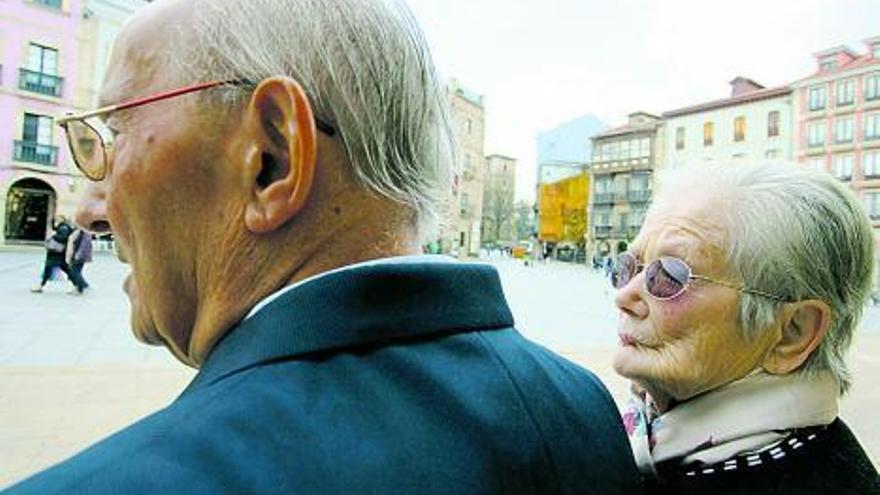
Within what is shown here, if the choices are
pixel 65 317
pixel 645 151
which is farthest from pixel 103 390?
pixel 645 151

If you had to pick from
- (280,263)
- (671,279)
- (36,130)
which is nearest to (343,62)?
(280,263)

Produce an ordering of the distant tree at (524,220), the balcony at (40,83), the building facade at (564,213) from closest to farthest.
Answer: the balcony at (40,83)
the building facade at (564,213)
the distant tree at (524,220)

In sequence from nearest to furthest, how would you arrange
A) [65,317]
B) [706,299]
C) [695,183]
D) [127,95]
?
[127,95] → [706,299] → [695,183] → [65,317]

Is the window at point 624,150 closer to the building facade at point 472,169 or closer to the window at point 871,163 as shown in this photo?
the building facade at point 472,169

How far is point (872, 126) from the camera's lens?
134 feet

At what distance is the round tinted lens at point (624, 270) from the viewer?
1804mm

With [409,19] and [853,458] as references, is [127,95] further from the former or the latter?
[853,458]

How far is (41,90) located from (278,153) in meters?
32.7

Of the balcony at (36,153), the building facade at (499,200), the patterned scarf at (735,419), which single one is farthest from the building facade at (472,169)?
the patterned scarf at (735,419)

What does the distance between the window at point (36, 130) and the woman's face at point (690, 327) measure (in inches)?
1260

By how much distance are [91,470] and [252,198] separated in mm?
345

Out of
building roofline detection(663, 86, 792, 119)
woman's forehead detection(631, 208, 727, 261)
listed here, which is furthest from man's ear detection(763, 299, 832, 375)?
building roofline detection(663, 86, 792, 119)

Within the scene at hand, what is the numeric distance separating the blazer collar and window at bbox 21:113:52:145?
32.5m

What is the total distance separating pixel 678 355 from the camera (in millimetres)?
1588
